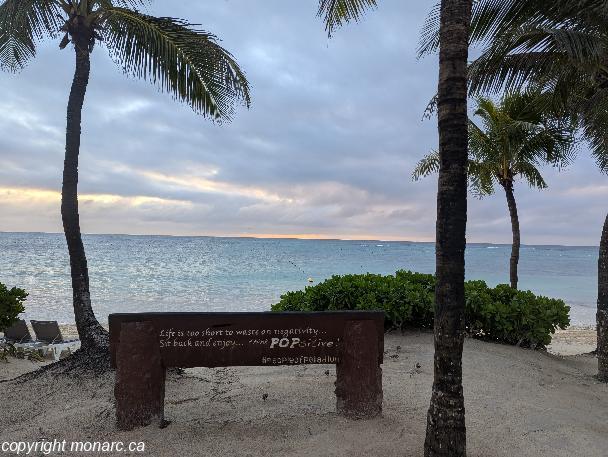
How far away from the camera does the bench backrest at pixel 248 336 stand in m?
4.59

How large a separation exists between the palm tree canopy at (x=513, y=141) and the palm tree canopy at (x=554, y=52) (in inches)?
105

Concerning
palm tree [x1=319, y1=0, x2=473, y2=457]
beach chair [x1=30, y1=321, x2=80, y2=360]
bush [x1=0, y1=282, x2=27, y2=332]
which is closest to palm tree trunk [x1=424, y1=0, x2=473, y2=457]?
palm tree [x1=319, y1=0, x2=473, y2=457]

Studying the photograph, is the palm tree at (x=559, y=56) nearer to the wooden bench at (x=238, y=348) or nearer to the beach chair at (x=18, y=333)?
the wooden bench at (x=238, y=348)

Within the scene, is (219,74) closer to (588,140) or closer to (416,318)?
(416,318)

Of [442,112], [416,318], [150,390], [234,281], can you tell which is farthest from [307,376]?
[234,281]

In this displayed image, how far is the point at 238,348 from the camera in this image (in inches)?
183

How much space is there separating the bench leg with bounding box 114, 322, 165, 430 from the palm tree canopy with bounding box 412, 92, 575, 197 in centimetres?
1107

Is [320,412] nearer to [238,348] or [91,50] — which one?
[238,348]

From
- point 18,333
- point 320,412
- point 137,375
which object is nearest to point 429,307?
point 320,412

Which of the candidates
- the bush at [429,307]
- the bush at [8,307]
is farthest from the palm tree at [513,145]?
the bush at [8,307]

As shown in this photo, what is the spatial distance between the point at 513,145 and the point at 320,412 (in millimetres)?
11228

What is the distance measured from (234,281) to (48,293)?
14923mm

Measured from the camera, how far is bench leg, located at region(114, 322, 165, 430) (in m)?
4.50

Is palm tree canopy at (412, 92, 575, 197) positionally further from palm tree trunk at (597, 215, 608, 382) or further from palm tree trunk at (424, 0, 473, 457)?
palm tree trunk at (424, 0, 473, 457)
